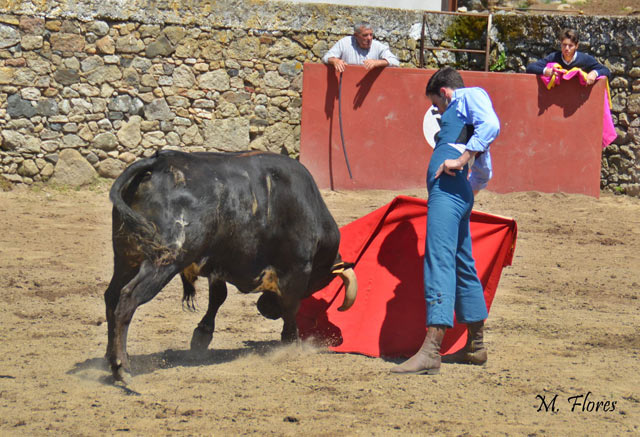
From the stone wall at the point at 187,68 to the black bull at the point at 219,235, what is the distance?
20.0 ft

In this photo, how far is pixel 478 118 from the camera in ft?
14.5

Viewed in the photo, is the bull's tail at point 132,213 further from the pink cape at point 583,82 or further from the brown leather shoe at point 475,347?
the pink cape at point 583,82

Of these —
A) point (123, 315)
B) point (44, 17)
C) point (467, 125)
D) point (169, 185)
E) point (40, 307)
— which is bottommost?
point (40, 307)

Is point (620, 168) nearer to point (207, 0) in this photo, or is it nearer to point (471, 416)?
point (207, 0)

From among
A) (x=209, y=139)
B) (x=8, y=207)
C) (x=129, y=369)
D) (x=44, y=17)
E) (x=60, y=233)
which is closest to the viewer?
(x=129, y=369)

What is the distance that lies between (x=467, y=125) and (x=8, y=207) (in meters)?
6.22

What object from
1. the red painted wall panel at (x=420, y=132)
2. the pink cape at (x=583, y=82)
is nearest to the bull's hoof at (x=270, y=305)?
the red painted wall panel at (x=420, y=132)

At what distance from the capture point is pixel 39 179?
10.4 m

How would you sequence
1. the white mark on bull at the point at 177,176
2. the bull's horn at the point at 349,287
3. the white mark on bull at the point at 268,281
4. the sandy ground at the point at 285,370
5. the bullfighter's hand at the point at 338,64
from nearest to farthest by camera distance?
1. the sandy ground at the point at 285,370
2. the white mark on bull at the point at 177,176
3. the white mark on bull at the point at 268,281
4. the bull's horn at the point at 349,287
5. the bullfighter's hand at the point at 338,64

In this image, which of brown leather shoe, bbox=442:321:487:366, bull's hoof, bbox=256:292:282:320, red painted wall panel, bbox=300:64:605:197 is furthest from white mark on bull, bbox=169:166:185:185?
red painted wall panel, bbox=300:64:605:197

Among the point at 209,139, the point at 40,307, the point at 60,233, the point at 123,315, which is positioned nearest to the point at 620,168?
the point at 209,139

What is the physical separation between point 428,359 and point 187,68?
7187mm

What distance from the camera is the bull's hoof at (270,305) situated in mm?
5133

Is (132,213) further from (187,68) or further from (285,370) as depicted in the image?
(187,68)
